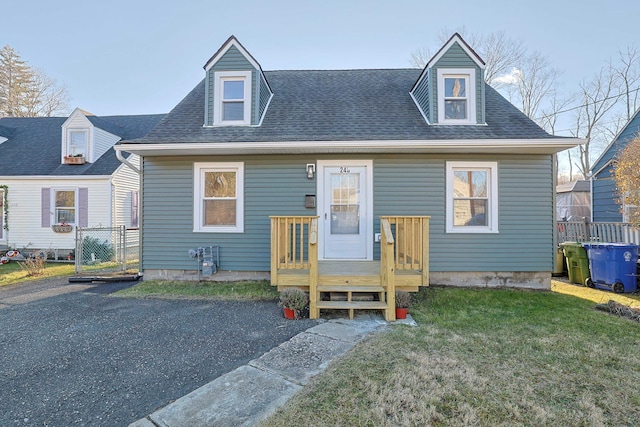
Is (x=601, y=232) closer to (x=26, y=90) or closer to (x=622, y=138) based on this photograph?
(x=622, y=138)

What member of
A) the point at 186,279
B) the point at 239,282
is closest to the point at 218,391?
the point at 239,282

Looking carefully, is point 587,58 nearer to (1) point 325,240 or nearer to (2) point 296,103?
(2) point 296,103

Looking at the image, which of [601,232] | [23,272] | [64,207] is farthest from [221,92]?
[601,232]

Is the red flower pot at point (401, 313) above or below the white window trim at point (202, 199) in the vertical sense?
below

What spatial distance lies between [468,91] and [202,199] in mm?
6369

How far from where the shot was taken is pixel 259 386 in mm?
2459

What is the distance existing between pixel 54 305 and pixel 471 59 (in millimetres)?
9613

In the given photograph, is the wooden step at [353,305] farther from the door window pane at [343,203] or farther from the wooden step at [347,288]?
the door window pane at [343,203]

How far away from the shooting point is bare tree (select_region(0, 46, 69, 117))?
19016 millimetres

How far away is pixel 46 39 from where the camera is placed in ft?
37.4

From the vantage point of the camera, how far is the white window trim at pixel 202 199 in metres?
6.10

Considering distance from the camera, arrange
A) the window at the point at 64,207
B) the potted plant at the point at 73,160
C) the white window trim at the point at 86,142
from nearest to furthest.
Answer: the window at the point at 64,207, the potted plant at the point at 73,160, the white window trim at the point at 86,142

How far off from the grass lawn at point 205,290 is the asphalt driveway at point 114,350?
0.28 m

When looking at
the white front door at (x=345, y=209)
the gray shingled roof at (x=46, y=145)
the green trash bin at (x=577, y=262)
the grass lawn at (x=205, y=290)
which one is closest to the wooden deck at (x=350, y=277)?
the grass lawn at (x=205, y=290)
